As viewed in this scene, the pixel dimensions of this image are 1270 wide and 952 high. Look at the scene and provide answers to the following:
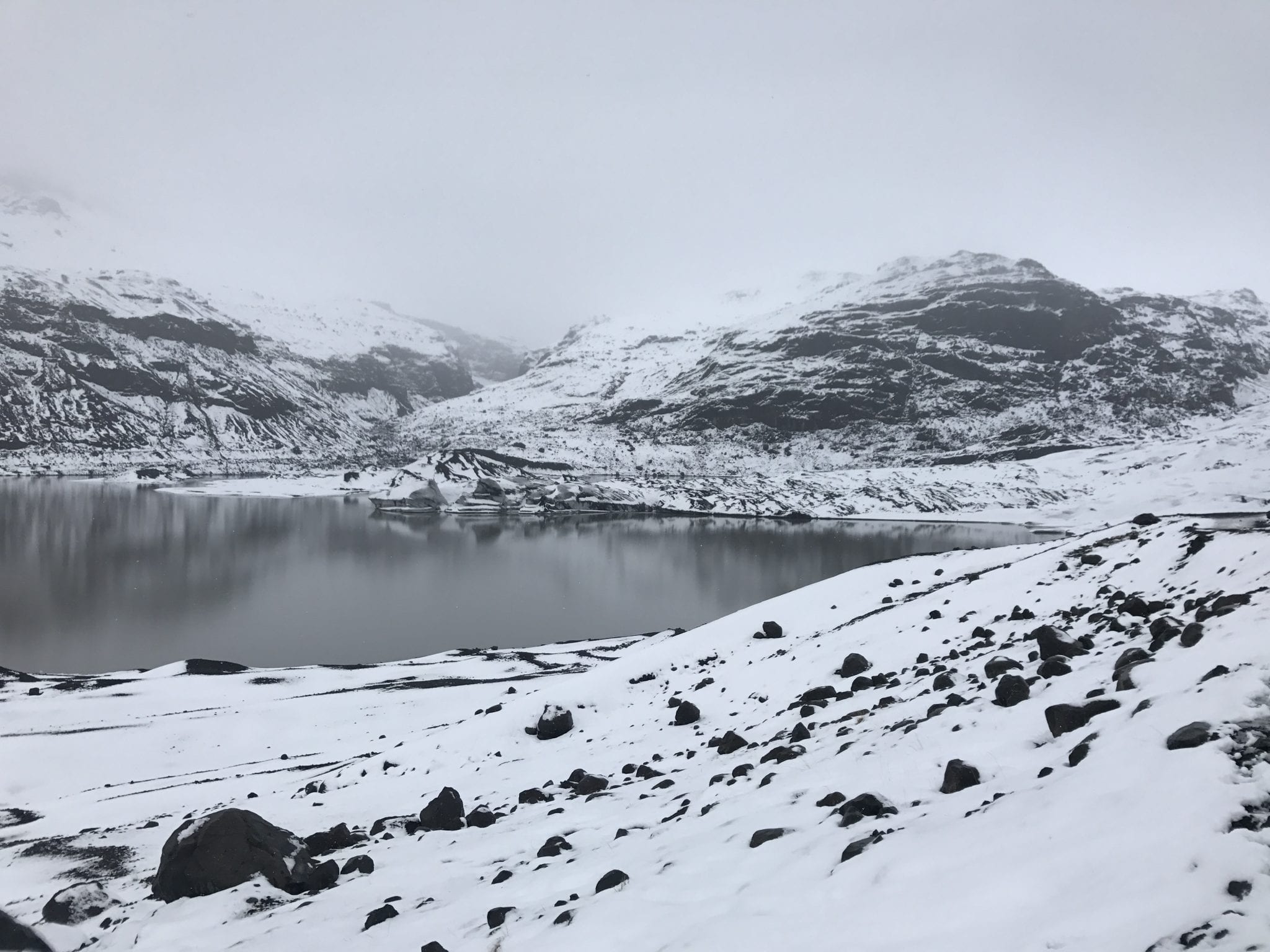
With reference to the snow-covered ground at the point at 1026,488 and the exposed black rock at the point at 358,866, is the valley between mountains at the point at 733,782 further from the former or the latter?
the snow-covered ground at the point at 1026,488

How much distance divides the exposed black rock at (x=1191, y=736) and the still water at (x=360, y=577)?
3127 cm

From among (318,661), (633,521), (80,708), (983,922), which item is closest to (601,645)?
Answer: (318,661)

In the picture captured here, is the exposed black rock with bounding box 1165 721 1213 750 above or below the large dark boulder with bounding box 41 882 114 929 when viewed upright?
above

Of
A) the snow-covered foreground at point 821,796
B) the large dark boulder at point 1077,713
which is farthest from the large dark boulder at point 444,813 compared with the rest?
the large dark boulder at point 1077,713

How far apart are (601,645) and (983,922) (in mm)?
27736

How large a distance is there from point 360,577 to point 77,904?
45.3 metres

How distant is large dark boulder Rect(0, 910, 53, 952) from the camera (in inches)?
264

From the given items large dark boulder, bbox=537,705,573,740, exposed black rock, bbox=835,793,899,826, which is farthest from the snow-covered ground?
exposed black rock, bbox=835,793,899,826

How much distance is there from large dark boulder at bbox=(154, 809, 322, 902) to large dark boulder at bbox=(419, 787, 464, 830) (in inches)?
62.2

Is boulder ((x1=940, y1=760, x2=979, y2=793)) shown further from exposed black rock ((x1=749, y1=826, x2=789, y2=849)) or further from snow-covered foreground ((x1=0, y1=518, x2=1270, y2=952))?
exposed black rock ((x1=749, y1=826, x2=789, y2=849))

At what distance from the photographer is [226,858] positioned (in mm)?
7062

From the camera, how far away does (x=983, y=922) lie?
3.22 m

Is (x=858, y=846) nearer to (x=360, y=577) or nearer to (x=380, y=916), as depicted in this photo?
(x=380, y=916)

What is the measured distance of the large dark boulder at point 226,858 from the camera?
22.8ft
